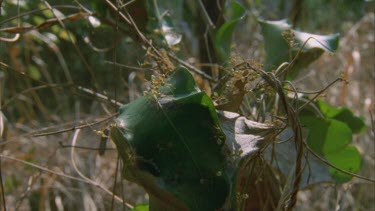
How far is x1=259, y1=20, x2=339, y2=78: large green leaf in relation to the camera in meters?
0.92

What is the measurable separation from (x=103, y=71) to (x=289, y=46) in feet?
4.24

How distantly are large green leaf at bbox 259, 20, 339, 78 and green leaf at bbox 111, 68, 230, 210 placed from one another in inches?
10.2

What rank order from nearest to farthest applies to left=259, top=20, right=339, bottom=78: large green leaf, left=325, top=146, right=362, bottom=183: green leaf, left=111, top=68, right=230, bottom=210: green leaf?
left=111, top=68, right=230, bottom=210: green leaf, left=259, top=20, right=339, bottom=78: large green leaf, left=325, top=146, right=362, bottom=183: green leaf


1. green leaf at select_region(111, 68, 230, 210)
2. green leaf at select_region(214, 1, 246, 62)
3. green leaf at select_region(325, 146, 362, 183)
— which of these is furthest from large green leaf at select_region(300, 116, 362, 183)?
green leaf at select_region(111, 68, 230, 210)

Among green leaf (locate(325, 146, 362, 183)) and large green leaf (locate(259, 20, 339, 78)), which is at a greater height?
large green leaf (locate(259, 20, 339, 78))

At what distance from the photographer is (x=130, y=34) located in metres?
1.00

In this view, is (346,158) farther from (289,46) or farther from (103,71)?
(103,71)

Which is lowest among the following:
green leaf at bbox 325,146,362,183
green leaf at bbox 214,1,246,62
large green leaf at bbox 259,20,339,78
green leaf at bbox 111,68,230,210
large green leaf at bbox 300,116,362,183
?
green leaf at bbox 325,146,362,183

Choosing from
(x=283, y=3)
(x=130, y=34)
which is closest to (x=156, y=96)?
(x=130, y=34)

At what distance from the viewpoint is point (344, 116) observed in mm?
1132

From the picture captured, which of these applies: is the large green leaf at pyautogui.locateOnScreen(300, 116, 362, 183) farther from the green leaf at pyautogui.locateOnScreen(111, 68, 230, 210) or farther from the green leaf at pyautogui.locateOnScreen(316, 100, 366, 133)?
the green leaf at pyautogui.locateOnScreen(111, 68, 230, 210)

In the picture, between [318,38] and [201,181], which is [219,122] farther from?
[318,38]

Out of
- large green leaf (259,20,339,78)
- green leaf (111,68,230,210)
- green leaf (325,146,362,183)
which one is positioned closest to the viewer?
green leaf (111,68,230,210)

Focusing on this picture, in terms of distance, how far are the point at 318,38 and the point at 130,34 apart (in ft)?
1.07
